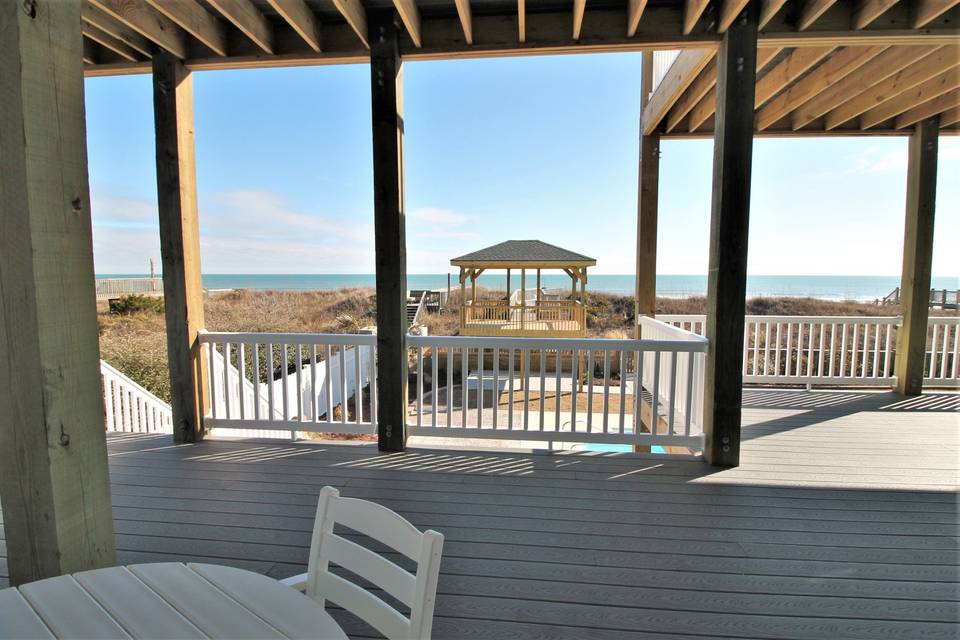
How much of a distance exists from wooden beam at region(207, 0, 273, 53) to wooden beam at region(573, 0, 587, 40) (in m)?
2.04

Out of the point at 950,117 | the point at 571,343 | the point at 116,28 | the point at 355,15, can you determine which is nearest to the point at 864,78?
the point at 950,117

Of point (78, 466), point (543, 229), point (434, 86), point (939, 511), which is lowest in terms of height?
point (939, 511)

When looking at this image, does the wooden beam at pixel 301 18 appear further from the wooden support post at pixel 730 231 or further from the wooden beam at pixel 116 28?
the wooden support post at pixel 730 231

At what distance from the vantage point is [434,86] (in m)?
19.8

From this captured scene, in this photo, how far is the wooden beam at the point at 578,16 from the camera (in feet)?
8.32

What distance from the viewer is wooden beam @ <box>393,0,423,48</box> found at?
255 cm

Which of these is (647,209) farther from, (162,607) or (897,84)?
(162,607)

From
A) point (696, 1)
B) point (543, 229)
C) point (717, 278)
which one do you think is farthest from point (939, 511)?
point (543, 229)

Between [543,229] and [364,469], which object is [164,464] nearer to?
[364,469]

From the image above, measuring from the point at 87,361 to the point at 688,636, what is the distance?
6.72 feet

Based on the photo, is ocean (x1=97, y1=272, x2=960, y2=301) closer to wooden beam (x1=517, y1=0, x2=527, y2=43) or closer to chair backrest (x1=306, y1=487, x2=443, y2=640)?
wooden beam (x1=517, y1=0, x2=527, y2=43)

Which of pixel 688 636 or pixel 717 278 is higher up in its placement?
pixel 717 278

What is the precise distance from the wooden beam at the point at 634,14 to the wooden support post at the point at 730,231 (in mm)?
590

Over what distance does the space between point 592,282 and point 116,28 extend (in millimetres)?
54958
